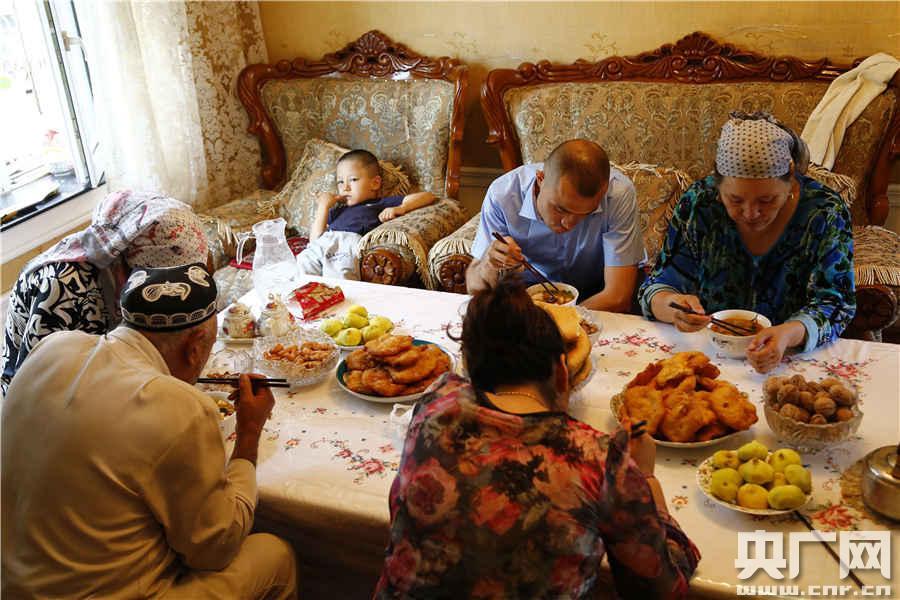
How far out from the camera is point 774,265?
2203mm

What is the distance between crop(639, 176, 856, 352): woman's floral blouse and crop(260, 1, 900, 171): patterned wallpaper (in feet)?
5.62

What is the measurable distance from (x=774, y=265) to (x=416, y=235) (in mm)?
1621

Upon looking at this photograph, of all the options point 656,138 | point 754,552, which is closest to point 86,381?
point 754,552

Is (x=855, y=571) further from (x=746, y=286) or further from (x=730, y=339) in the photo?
(x=746, y=286)

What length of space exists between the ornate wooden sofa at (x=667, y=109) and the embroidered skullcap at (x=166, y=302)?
1.77 m

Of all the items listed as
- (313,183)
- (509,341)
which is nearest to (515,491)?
(509,341)

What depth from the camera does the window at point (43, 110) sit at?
3498 millimetres

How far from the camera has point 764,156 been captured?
1.98 m

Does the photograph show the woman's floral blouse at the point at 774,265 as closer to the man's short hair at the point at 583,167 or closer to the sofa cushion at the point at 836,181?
the man's short hair at the point at 583,167

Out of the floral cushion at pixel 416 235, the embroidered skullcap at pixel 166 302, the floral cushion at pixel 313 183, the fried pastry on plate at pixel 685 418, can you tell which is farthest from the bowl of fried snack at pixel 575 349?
the floral cushion at pixel 313 183

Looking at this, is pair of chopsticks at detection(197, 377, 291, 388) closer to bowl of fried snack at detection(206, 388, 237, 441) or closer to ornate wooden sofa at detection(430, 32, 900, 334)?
bowl of fried snack at detection(206, 388, 237, 441)

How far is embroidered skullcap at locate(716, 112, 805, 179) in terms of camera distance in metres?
1.98

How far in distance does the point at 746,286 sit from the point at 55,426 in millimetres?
1735

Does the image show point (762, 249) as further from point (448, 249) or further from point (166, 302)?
point (166, 302)
